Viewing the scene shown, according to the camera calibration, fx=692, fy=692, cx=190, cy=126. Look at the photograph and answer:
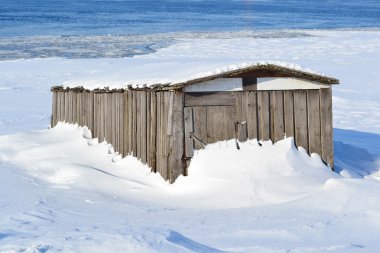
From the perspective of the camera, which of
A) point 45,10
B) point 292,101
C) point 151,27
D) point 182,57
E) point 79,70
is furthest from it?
point 45,10

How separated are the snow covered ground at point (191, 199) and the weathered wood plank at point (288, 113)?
0.26 metres

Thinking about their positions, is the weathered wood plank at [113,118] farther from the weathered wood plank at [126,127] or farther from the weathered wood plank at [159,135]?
the weathered wood plank at [159,135]

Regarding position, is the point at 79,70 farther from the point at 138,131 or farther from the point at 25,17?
the point at 25,17

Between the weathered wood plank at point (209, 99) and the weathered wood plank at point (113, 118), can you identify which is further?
the weathered wood plank at point (113, 118)

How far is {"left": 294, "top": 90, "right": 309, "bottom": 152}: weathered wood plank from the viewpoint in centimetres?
1118

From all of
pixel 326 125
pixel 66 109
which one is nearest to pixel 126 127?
pixel 326 125

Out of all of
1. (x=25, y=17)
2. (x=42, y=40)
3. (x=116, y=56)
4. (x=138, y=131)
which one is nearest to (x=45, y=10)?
(x=25, y=17)

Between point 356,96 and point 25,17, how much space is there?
50.9 metres

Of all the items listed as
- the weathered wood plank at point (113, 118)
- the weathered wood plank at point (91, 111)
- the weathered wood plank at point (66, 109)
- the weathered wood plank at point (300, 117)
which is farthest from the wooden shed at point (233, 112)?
the weathered wood plank at point (66, 109)

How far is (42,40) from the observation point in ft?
151

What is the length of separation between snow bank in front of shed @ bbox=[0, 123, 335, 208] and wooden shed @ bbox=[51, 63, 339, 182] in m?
0.18

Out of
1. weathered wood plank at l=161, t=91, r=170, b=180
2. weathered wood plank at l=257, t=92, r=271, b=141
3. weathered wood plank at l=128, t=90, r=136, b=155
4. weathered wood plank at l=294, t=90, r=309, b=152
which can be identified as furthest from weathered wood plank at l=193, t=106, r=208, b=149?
weathered wood plank at l=128, t=90, r=136, b=155

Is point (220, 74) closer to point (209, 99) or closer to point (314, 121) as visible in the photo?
point (209, 99)

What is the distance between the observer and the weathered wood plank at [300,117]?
11.2 meters
